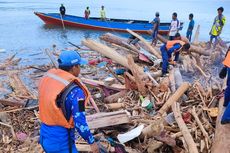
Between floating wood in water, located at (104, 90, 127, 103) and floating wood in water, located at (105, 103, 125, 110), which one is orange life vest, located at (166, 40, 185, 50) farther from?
floating wood in water, located at (105, 103, 125, 110)

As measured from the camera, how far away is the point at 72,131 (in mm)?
3895

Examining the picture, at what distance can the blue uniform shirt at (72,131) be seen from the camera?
359cm

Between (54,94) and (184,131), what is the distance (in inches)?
116

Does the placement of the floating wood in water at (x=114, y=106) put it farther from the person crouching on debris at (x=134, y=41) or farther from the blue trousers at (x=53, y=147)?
the person crouching on debris at (x=134, y=41)

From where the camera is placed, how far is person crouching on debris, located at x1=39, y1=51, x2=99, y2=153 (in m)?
3.60

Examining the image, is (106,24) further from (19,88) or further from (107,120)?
(107,120)

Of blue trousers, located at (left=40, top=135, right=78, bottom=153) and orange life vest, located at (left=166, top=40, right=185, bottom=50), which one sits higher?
orange life vest, located at (left=166, top=40, right=185, bottom=50)

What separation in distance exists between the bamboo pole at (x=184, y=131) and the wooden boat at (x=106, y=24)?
18.6 meters

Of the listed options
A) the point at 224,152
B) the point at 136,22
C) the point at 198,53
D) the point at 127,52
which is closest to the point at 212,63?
the point at 198,53

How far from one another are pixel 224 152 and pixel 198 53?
30.6 ft

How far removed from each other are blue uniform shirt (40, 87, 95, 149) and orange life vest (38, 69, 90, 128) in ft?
0.31

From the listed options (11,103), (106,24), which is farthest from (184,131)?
(106,24)

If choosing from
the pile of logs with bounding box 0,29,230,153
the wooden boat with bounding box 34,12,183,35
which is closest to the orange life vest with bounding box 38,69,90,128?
the pile of logs with bounding box 0,29,230,153

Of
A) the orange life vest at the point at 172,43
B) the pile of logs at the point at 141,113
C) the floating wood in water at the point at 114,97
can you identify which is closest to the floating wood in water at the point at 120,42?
the pile of logs at the point at 141,113
